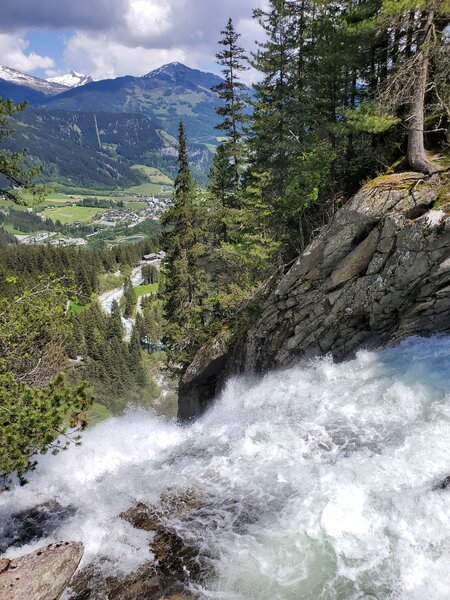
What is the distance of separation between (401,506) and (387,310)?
318 inches

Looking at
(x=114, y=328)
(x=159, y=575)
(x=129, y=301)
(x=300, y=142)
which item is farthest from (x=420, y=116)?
(x=129, y=301)

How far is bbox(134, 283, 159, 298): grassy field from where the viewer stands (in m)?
158

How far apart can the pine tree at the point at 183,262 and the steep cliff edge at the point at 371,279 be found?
12342 millimetres

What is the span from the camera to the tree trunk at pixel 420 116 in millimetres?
13453

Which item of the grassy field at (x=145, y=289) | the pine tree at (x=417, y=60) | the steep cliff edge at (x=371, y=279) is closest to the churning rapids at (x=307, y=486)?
the steep cliff edge at (x=371, y=279)

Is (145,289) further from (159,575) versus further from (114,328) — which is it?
(159,575)

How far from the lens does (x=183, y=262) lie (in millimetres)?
31438

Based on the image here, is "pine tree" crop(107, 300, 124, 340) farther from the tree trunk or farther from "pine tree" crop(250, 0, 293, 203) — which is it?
the tree trunk

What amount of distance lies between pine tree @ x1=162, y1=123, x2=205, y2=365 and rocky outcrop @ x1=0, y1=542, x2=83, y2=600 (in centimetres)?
2055

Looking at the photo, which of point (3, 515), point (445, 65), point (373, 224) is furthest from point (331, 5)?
point (3, 515)

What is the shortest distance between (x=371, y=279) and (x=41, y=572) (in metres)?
12.9

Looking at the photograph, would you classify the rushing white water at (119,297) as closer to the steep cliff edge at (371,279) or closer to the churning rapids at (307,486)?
the steep cliff edge at (371,279)

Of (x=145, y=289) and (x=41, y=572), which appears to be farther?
(x=145, y=289)

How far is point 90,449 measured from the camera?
14531 mm
